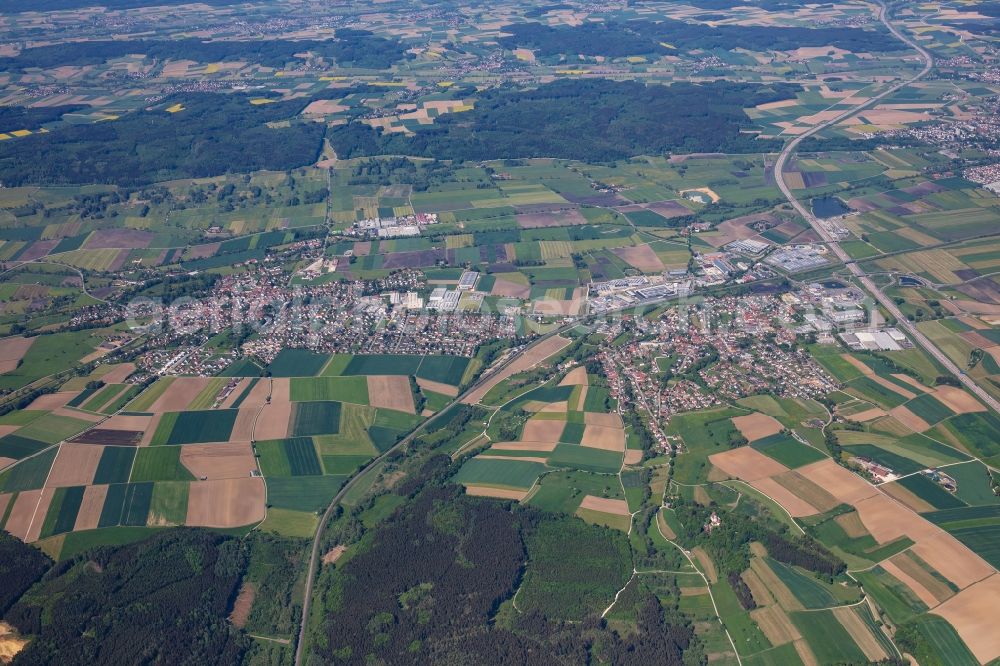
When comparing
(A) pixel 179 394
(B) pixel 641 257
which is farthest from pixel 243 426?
(B) pixel 641 257

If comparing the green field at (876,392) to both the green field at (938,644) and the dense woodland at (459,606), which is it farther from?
the dense woodland at (459,606)

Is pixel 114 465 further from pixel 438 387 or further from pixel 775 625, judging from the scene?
pixel 775 625

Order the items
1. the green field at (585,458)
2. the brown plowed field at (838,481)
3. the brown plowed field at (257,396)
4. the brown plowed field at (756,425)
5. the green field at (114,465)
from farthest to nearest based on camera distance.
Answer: the brown plowed field at (257,396), the brown plowed field at (756,425), the green field at (585,458), the green field at (114,465), the brown plowed field at (838,481)

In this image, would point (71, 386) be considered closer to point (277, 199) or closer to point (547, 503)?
point (547, 503)

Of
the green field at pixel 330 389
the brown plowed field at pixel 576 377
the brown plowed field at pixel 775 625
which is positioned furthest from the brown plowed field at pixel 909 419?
the green field at pixel 330 389

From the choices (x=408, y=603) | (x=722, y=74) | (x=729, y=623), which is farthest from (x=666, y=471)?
(x=722, y=74)

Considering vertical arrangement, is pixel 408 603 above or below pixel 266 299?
above
